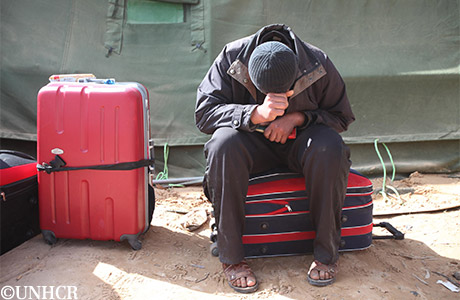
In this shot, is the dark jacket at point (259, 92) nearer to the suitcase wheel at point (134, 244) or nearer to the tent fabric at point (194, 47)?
the suitcase wheel at point (134, 244)

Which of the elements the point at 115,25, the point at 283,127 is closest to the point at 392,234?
the point at 283,127

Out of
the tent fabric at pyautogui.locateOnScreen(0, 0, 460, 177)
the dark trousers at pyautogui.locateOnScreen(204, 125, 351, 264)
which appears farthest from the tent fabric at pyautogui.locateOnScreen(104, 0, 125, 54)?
the dark trousers at pyautogui.locateOnScreen(204, 125, 351, 264)

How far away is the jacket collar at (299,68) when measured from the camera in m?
2.06

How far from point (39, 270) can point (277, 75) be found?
1.51 m

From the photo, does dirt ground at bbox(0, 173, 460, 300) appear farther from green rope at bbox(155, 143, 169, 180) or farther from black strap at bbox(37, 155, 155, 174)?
green rope at bbox(155, 143, 169, 180)

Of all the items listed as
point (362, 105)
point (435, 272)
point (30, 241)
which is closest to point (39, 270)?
point (30, 241)

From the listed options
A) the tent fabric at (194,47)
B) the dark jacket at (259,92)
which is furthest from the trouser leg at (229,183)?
the tent fabric at (194,47)

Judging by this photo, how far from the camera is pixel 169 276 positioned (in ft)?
6.84

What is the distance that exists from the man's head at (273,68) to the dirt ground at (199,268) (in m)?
0.93

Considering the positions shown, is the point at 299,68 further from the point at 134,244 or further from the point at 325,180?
the point at 134,244

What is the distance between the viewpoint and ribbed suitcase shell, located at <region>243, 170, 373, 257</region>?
215cm

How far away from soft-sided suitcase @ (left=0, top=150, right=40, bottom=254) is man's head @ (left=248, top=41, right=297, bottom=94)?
1469 mm

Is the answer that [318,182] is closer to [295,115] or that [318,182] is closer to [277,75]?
[295,115]

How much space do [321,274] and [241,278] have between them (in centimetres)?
38
